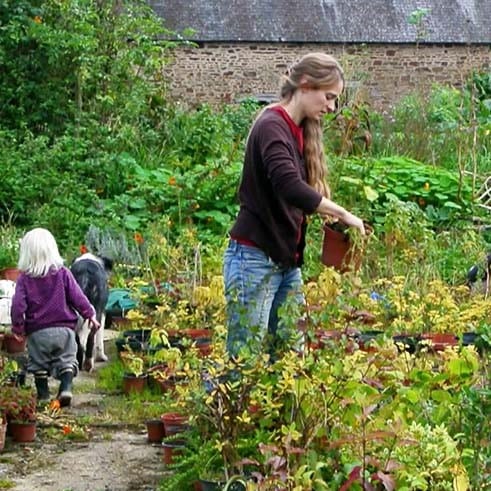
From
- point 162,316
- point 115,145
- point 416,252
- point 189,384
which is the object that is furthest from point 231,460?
point 115,145

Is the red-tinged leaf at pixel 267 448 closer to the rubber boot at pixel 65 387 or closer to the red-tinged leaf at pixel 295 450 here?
the red-tinged leaf at pixel 295 450

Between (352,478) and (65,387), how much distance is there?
4.04 meters

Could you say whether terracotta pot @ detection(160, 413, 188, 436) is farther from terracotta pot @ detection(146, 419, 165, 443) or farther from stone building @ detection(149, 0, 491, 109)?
stone building @ detection(149, 0, 491, 109)

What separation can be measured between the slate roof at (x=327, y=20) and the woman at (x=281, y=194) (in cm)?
2075

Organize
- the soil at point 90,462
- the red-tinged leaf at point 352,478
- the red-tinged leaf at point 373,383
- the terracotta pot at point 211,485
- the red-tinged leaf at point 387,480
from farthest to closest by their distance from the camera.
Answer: the soil at point 90,462, the terracotta pot at point 211,485, the red-tinged leaf at point 373,383, the red-tinged leaf at point 352,478, the red-tinged leaf at point 387,480

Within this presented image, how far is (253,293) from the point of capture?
239 inches

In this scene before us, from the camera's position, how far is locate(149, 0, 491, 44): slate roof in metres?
27.3

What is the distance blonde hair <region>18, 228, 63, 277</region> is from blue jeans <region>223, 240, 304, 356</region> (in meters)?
2.44

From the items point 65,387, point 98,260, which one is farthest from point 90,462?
point 98,260

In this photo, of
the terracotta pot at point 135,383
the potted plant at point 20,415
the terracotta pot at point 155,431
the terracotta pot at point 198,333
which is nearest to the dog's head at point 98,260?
the terracotta pot at point 198,333

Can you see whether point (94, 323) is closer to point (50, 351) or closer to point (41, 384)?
point (50, 351)

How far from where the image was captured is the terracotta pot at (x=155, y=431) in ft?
24.2

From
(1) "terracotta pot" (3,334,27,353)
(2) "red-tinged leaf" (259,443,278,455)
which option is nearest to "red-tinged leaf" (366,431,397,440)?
(2) "red-tinged leaf" (259,443,278,455)

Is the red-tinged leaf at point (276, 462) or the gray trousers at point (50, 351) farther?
A: the gray trousers at point (50, 351)
